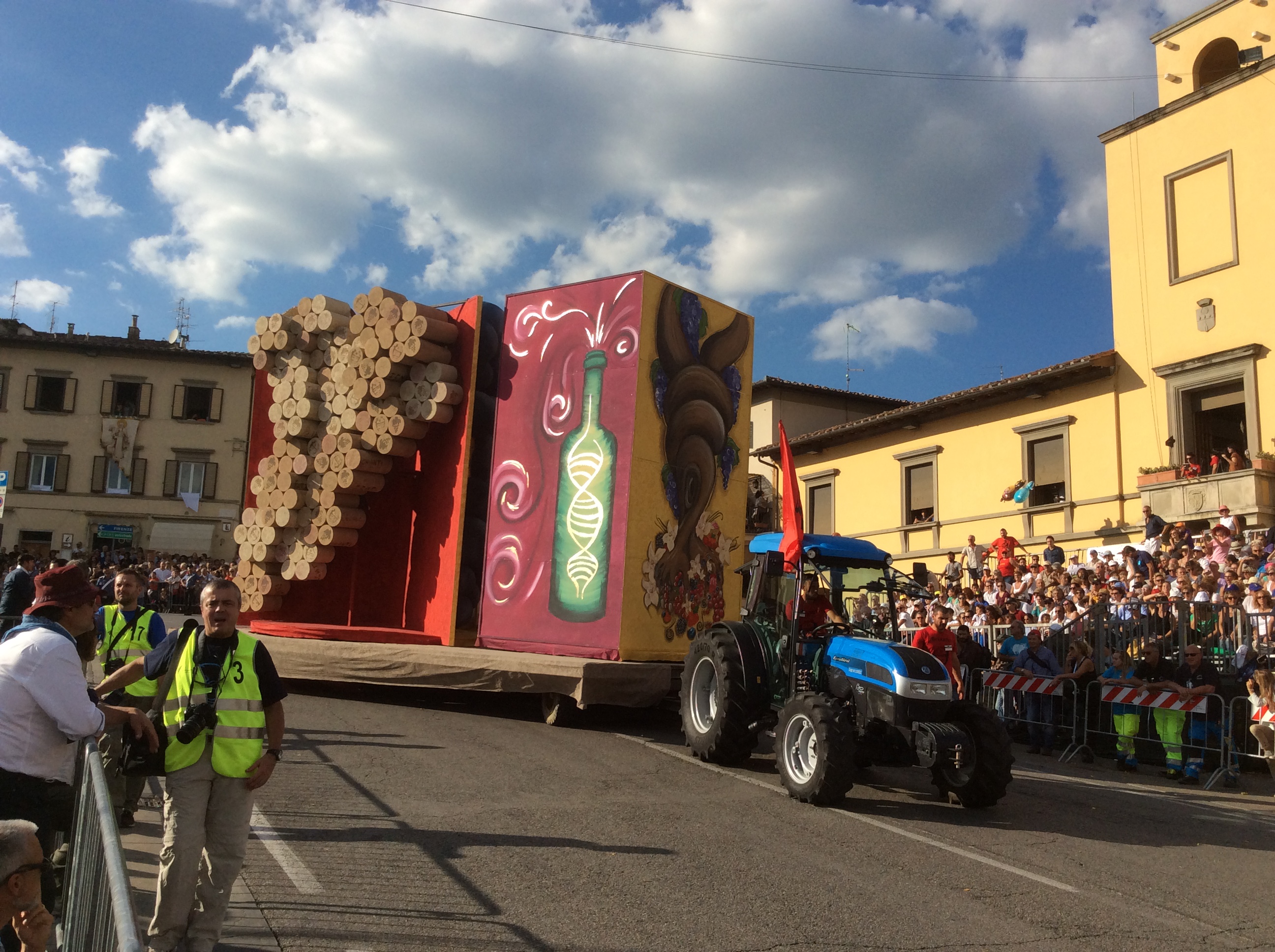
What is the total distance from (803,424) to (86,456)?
95.8ft

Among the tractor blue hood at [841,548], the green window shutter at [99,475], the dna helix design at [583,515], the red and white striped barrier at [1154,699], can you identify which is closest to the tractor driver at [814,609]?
the tractor blue hood at [841,548]

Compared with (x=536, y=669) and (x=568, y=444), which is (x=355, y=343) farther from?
(x=536, y=669)

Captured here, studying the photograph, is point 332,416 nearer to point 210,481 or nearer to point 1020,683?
point 1020,683

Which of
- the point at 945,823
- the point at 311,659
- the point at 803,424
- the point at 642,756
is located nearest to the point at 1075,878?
the point at 945,823

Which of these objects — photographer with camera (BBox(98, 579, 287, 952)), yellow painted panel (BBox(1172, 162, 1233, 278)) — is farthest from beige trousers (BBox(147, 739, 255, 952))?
yellow painted panel (BBox(1172, 162, 1233, 278))

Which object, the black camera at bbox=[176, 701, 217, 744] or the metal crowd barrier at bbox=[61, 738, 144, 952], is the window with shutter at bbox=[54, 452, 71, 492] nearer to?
the metal crowd barrier at bbox=[61, 738, 144, 952]

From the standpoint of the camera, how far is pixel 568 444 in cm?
1212

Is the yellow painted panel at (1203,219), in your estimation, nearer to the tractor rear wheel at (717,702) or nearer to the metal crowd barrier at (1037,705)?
the metal crowd barrier at (1037,705)

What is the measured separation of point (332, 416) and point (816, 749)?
861 cm

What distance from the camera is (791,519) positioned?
9.15 metres

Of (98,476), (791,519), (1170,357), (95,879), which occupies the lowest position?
(95,879)

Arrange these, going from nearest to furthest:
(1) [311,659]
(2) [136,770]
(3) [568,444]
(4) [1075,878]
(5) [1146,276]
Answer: (2) [136,770] → (4) [1075,878] → (3) [568,444] → (1) [311,659] → (5) [1146,276]

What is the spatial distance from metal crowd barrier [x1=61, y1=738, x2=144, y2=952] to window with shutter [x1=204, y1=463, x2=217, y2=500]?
40926 millimetres

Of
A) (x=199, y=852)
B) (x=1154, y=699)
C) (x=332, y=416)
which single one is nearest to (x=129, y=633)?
(x=199, y=852)
